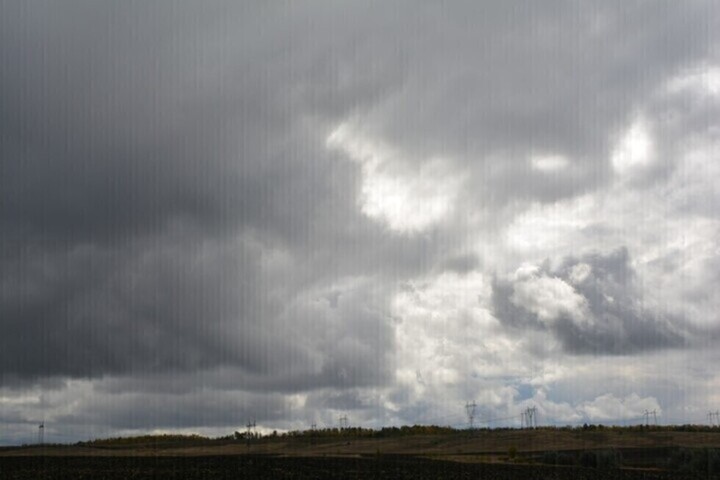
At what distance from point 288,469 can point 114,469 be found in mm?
23708

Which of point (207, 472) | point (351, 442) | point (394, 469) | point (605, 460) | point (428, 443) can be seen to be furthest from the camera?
point (351, 442)

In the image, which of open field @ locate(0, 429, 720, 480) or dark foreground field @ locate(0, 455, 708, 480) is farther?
open field @ locate(0, 429, 720, 480)

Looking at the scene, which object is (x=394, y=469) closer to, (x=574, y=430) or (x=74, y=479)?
(x=74, y=479)

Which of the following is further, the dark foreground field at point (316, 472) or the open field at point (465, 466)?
the open field at point (465, 466)

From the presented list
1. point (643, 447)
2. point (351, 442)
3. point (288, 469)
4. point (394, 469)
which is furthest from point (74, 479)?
point (351, 442)

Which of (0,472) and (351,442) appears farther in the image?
(351,442)

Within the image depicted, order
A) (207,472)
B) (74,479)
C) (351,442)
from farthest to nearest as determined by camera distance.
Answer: (351,442) → (207,472) → (74,479)

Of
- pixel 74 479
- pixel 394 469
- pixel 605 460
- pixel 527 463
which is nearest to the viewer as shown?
pixel 74 479

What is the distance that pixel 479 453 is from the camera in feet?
489

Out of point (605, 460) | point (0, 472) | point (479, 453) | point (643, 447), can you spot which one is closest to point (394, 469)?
point (605, 460)

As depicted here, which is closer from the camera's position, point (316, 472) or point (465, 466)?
point (316, 472)

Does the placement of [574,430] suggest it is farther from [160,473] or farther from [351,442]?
[160,473]

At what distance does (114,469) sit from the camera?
3853 inches

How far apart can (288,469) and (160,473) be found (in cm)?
1539
